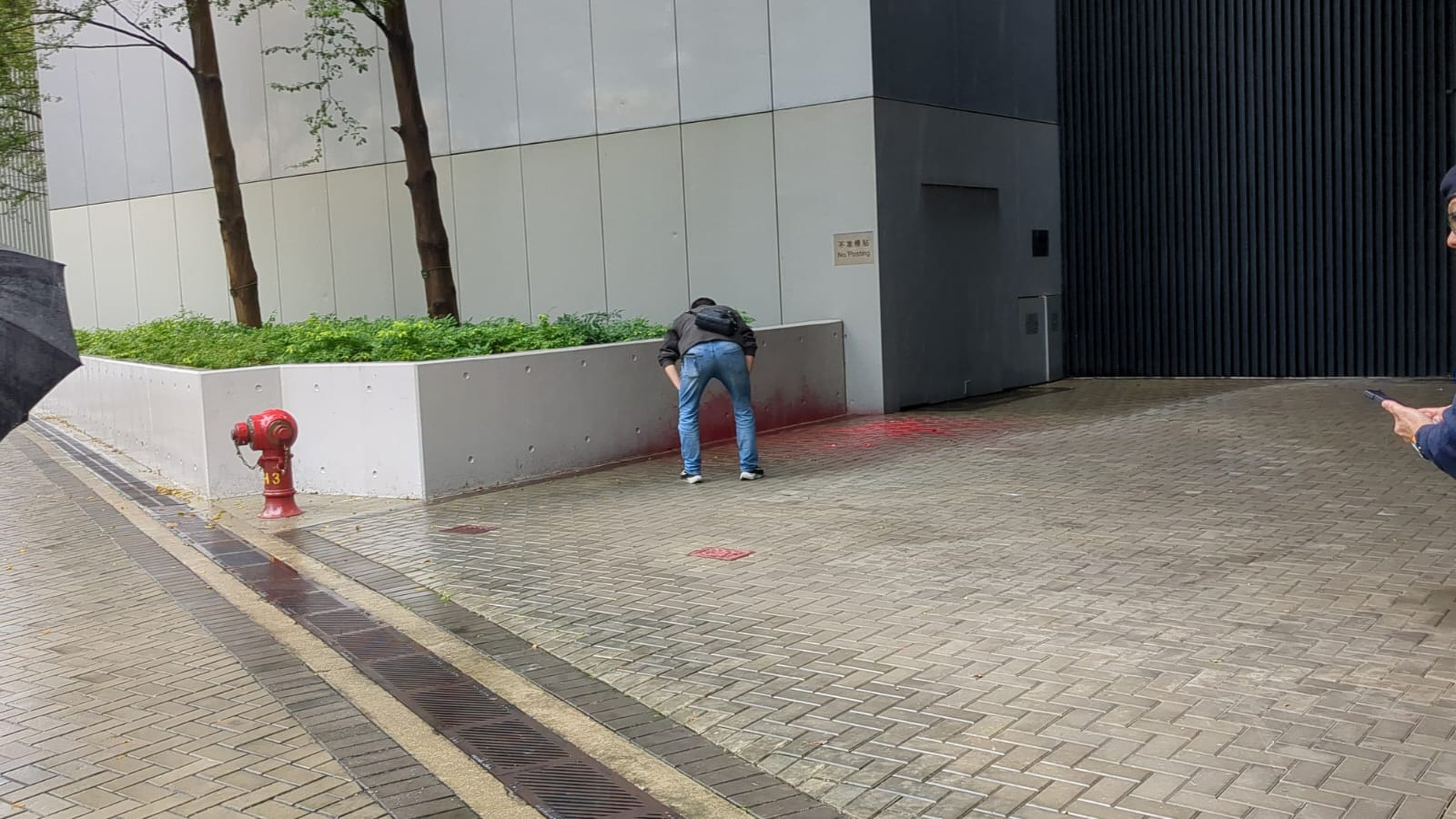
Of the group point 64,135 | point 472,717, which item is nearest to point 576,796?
point 472,717

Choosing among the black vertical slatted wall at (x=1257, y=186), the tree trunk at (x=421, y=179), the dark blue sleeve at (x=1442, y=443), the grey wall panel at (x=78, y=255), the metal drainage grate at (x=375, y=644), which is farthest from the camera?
the grey wall panel at (x=78, y=255)

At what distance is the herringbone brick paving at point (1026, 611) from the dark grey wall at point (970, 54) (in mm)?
5496

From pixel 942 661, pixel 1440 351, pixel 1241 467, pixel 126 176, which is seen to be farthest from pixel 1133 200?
pixel 126 176

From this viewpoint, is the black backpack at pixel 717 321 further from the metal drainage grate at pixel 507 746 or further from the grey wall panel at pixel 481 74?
the grey wall panel at pixel 481 74

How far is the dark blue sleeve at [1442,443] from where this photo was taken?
3.54 metres

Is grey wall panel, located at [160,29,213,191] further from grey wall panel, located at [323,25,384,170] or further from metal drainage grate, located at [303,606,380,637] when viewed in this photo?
metal drainage grate, located at [303,606,380,637]

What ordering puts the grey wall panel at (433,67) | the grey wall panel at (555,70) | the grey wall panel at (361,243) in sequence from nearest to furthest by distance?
1. the grey wall panel at (555,70)
2. the grey wall panel at (433,67)
3. the grey wall panel at (361,243)

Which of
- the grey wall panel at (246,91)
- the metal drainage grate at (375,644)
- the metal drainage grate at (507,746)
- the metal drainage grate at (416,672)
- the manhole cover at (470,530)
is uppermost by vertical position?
the grey wall panel at (246,91)

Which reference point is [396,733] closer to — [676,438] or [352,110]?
[676,438]

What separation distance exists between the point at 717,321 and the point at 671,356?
494 millimetres

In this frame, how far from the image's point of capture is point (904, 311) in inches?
617

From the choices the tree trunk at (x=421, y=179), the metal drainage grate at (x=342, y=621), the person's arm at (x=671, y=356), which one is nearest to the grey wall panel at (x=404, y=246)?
the tree trunk at (x=421, y=179)

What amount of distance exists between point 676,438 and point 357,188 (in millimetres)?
10583

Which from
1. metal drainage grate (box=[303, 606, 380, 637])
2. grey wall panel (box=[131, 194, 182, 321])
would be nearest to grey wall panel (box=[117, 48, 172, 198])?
grey wall panel (box=[131, 194, 182, 321])
